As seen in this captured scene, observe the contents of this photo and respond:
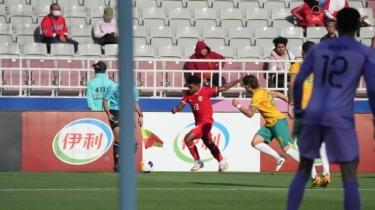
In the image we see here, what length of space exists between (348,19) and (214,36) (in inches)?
577

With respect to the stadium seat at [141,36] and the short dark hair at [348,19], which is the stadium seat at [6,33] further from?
the short dark hair at [348,19]

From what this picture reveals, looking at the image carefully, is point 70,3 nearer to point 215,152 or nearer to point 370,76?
point 215,152

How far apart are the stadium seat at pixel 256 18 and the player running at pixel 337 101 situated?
602 inches

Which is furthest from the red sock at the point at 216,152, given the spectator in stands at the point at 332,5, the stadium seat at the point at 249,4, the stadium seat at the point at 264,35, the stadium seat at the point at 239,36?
the stadium seat at the point at 249,4

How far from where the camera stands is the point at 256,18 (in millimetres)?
24578

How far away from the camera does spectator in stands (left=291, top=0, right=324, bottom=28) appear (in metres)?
24.0

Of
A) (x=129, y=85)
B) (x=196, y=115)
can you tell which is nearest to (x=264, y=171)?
(x=196, y=115)

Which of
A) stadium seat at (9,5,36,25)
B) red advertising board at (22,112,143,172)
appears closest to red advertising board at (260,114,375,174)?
red advertising board at (22,112,143,172)

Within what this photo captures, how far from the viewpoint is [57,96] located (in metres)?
20.8

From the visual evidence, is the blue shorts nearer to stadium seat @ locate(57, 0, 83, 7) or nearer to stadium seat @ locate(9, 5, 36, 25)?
stadium seat @ locate(9, 5, 36, 25)

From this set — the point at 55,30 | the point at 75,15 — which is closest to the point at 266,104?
the point at 55,30

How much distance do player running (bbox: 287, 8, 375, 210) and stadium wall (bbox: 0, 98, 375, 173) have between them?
10843 mm

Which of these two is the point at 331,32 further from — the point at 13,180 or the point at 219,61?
the point at 13,180

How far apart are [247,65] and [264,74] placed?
62 centimetres
